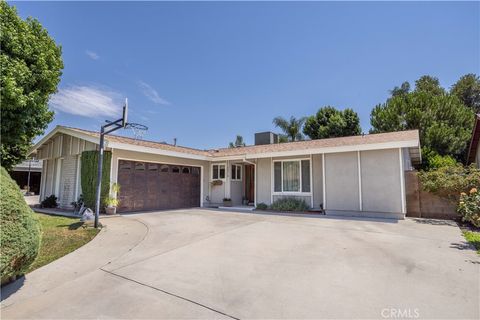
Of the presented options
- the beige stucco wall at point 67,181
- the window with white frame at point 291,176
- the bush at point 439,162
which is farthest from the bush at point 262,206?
the bush at point 439,162

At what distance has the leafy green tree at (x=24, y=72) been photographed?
733 centimetres

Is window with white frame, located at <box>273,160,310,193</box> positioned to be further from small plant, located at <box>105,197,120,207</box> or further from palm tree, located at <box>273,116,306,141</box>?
palm tree, located at <box>273,116,306,141</box>

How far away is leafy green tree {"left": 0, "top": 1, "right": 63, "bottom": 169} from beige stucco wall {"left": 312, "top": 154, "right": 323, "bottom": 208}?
11216mm

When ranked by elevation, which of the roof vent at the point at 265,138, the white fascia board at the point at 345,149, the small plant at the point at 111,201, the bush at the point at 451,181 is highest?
the roof vent at the point at 265,138

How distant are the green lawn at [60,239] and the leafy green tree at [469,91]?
33.2 metres

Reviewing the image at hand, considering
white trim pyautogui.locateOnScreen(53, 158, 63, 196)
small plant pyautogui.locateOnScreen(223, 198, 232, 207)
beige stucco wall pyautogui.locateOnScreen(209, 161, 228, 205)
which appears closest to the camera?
white trim pyautogui.locateOnScreen(53, 158, 63, 196)

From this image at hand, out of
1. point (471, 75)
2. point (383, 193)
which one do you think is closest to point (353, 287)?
point (383, 193)

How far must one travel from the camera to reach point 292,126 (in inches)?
1072

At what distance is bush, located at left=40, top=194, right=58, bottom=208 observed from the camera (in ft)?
43.2

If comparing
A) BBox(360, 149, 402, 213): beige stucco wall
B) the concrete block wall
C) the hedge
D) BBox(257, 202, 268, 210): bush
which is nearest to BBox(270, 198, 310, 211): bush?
BBox(257, 202, 268, 210): bush

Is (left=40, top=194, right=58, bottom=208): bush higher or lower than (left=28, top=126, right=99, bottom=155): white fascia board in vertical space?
lower

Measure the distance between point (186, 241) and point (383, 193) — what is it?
8080 mm

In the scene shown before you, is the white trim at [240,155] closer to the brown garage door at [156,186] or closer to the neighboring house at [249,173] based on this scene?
the neighboring house at [249,173]

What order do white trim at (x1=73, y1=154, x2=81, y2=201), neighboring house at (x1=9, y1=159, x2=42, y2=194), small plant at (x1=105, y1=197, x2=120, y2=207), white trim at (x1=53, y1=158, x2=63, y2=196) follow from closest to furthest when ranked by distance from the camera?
small plant at (x1=105, y1=197, x2=120, y2=207), white trim at (x1=73, y1=154, x2=81, y2=201), white trim at (x1=53, y1=158, x2=63, y2=196), neighboring house at (x1=9, y1=159, x2=42, y2=194)
